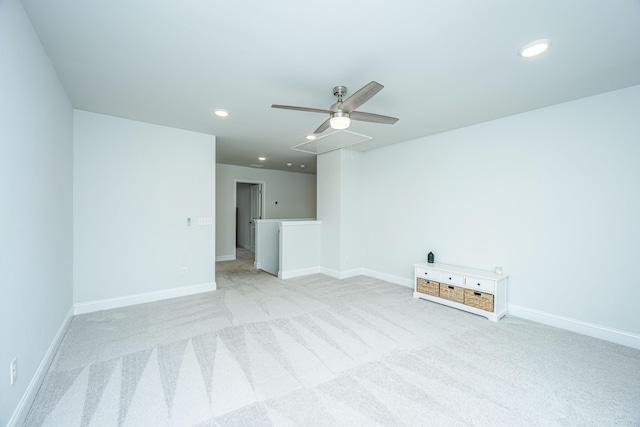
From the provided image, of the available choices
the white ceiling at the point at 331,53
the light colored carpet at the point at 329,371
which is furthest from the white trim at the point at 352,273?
the white ceiling at the point at 331,53

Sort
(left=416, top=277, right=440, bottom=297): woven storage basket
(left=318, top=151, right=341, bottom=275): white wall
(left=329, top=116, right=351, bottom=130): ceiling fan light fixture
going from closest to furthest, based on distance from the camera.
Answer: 1. (left=329, top=116, right=351, bottom=130): ceiling fan light fixture
2. (left=416, top=277, right=440, bottom=297): woven storage basket
3. (left=318, top=151, right=341, bottom=275): white wall

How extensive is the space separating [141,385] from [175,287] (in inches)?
88.7

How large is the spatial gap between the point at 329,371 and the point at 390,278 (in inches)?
119

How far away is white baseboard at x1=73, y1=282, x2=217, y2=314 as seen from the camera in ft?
11.0

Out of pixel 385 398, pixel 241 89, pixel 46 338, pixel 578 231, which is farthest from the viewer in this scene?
pixel 578 231

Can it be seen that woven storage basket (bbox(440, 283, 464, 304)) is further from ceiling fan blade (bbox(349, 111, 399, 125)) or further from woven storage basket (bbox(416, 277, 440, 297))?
ceiling fan blade (bbox(349, 111, 399, 125))

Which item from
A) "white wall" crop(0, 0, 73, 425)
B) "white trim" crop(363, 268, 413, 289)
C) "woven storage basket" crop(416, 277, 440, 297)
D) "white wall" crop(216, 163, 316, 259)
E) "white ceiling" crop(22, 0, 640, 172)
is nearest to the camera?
"white wall" crop(0, 0, 73, 425)

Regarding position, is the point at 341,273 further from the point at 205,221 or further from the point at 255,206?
the point at 255,206

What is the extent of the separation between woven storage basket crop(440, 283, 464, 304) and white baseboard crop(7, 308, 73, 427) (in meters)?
4.15

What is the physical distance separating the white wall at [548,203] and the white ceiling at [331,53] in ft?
1.27

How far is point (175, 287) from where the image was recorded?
159 inches

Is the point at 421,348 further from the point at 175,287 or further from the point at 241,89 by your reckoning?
the point at 175,287

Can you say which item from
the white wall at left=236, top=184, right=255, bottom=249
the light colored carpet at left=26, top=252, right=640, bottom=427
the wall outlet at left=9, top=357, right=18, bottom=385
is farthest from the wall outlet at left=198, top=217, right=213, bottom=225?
the white wall at left=236, top=184, right=255, bottom=249

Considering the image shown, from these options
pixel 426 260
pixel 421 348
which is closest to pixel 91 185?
pixel 421 348
